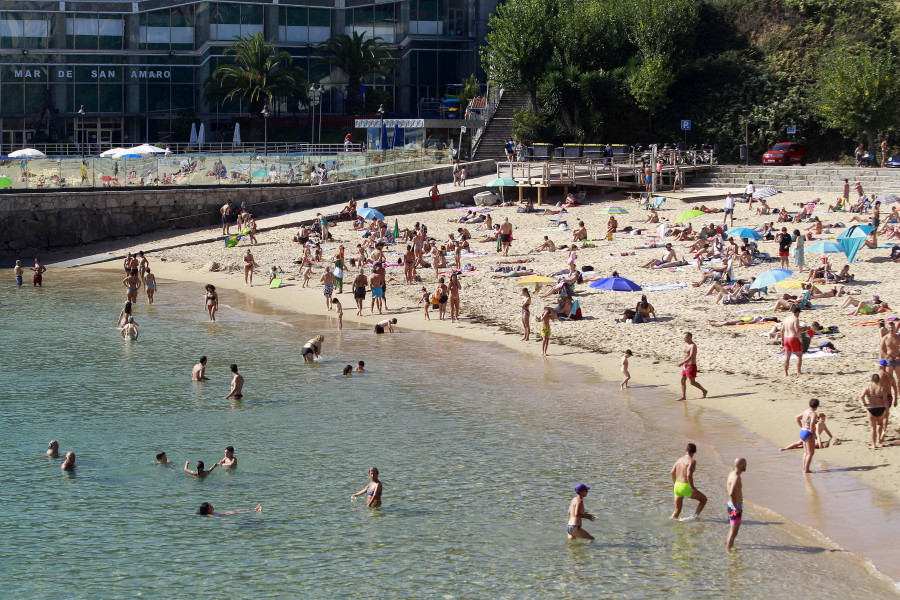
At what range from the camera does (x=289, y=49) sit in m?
53.4

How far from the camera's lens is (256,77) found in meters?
48.8

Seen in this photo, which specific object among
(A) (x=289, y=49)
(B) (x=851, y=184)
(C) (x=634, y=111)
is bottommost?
(B) (x=851, y=184)

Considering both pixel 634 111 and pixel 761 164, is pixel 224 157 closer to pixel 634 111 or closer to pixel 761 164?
pixel 634 111

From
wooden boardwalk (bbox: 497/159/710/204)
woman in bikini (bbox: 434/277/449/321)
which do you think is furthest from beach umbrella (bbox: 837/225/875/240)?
wooden boardwalk (bbox: 497/159/710/204)

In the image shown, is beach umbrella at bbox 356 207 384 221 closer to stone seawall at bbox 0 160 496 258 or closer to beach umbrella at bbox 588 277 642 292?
stone seawall at bbox 0 160 496 258

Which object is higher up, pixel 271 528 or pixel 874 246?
pixel 874 246

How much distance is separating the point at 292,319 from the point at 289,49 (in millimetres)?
31495

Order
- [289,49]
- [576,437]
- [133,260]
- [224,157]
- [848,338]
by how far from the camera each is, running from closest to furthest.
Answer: [576,437]
[848,338]
[133,260]
[224,157]
[289,49]

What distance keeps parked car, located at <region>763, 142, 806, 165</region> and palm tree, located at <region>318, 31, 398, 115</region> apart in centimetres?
2077

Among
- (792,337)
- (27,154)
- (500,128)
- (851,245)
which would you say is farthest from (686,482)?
(500,128)

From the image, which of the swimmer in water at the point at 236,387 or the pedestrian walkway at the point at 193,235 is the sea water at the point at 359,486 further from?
the pedestrian walkway at the point at 193,235

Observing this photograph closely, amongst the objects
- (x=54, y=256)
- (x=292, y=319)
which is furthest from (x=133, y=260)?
(x=54, y=256)

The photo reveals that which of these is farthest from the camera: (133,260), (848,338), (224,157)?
(224,157)

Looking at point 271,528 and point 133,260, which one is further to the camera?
point 133,260
